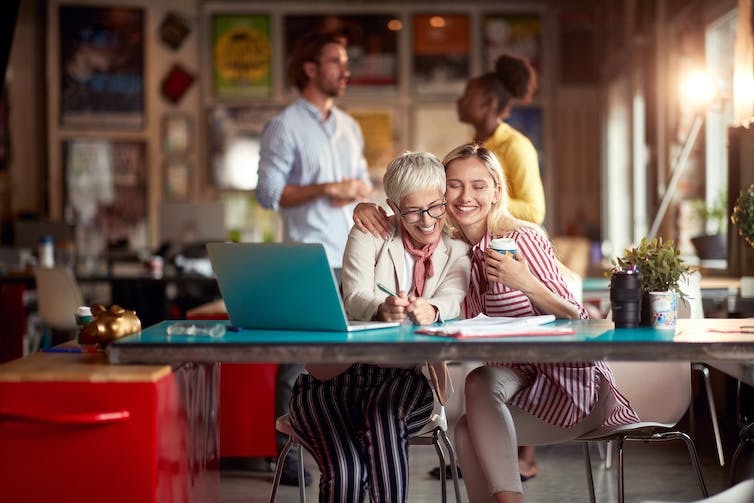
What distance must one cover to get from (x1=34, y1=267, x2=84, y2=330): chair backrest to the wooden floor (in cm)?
258

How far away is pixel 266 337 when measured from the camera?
222cm

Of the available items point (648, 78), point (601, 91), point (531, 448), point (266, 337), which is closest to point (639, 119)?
point (648, 78)

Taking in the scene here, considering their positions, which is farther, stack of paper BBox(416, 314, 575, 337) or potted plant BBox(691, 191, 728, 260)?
potted plant BBox(691, 191, 728, 260)

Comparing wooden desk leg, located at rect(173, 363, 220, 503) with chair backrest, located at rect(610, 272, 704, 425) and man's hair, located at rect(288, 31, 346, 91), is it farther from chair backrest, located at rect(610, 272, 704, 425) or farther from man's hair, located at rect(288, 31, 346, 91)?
man's hair, located at rect(288, 31, 346, 91)

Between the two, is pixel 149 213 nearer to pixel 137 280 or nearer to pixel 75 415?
pixel 137 280

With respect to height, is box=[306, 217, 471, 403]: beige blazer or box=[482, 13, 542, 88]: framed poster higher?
box=[482, 13, 542, 88]: framed poster

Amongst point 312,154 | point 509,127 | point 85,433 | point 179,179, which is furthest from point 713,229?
point 179,179

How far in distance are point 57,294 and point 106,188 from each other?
4.76m

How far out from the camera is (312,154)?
428 cm

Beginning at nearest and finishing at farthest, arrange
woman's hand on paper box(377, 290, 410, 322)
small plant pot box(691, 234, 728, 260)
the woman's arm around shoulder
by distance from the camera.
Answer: woman's hand on paper box(377, 290, 410, 322) < the woman's arm around shoulder < small plant pot box(691, 234, 728, 260)

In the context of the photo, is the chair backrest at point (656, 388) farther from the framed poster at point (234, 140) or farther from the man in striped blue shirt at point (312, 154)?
the framed poster at point (234, 140)

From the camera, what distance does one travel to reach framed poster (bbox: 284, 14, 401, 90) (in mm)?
10945

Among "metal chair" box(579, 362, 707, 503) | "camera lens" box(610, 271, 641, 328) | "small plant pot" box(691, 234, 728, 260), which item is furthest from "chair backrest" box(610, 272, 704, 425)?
"small plant pot" box(691, 234, 728, 260)

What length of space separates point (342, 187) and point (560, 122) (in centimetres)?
734
